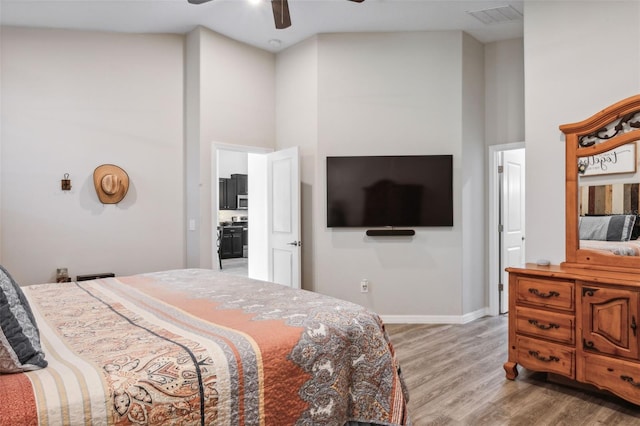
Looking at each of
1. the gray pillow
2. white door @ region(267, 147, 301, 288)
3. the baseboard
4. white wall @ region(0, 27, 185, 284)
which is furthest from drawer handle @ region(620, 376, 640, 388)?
white wall @ region(0, 27, 185, 284)

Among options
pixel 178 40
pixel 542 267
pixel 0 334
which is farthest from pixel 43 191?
pixel 542 267

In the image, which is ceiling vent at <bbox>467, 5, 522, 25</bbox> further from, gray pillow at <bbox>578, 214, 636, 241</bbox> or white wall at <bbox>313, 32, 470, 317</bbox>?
gray pillow at <bbox>578, 214, 636, 241</bbox>

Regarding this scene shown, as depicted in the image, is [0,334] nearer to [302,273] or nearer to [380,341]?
[380,341]

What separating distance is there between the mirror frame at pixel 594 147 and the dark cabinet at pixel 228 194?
821cm

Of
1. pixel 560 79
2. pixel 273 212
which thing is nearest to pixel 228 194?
pixel 273 212

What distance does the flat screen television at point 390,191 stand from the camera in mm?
4434

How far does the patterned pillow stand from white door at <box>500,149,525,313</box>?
4646mm

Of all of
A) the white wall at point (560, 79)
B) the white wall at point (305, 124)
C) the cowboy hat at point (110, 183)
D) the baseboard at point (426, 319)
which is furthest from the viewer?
the white wall at point (305, 124)

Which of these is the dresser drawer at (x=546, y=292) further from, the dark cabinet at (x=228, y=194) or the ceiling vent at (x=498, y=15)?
the dark cabinet at (x=228, y=194)

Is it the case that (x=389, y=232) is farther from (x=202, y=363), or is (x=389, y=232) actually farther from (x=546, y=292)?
(x=202, y=363)

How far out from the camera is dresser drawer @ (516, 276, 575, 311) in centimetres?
274

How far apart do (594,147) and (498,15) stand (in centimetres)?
195

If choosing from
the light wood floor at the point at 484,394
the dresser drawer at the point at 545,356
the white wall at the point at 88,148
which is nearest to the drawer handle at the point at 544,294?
the dresser drawer at the point at 545,356

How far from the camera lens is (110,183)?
13.5ft
